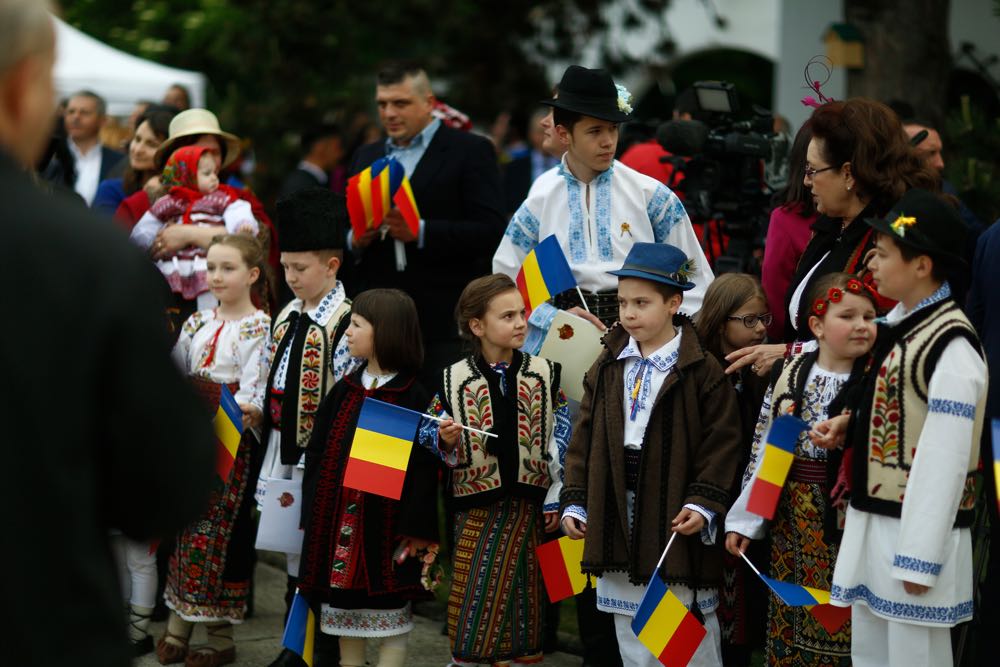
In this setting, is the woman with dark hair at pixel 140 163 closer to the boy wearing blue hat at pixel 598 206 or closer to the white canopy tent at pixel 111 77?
the boy wearing blue hat at pixel 598 206

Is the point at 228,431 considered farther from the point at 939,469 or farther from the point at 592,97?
the point at 939,469

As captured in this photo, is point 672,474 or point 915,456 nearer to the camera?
point 915,456

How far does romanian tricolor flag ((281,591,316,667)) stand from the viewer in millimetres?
4891

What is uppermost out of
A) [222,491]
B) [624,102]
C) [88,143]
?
[624,102]

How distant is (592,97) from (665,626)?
194 centimetres

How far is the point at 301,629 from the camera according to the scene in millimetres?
4918

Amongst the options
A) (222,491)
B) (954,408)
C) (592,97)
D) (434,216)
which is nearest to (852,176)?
(954,408)

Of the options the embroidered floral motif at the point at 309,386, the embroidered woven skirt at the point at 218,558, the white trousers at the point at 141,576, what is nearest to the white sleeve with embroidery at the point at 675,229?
the embroidered floral motif at the point at 309,386

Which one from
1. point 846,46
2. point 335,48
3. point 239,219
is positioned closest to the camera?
point 239,219

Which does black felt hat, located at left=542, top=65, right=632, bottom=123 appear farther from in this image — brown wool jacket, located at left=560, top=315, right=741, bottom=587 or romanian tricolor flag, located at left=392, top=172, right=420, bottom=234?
brown wool jacket, located at left=560, top=315, right=741, bottom=587

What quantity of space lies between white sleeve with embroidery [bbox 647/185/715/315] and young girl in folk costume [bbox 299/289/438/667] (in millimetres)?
946

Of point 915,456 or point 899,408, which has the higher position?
point 899,408

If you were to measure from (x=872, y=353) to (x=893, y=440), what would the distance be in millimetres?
267

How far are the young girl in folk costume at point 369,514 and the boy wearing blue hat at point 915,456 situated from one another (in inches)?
61.9
